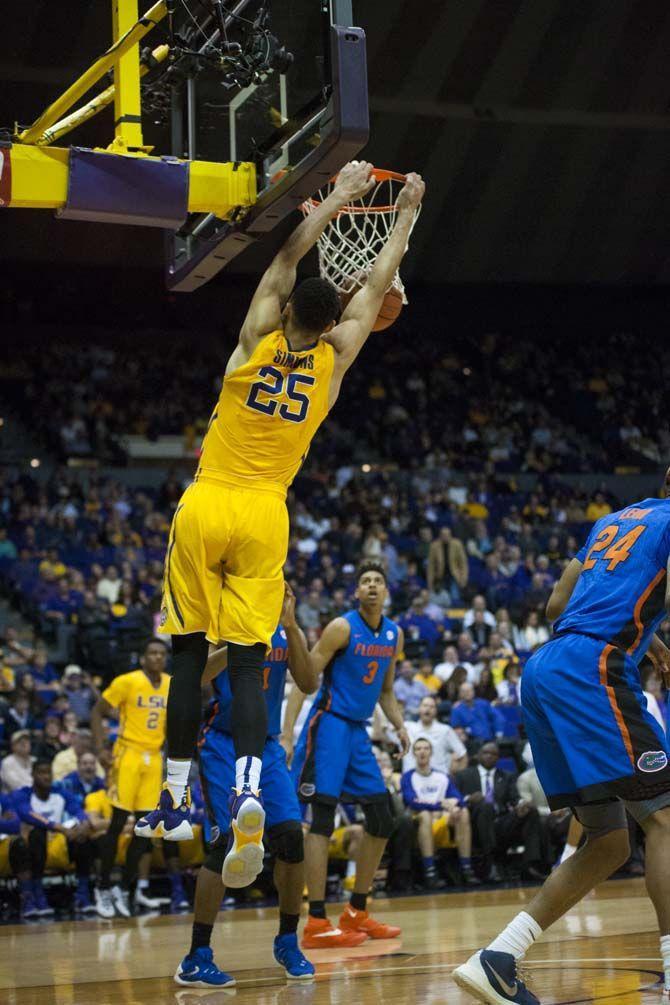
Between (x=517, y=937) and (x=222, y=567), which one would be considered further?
(x=222, y=567)

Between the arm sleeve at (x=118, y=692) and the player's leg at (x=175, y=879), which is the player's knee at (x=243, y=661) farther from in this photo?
the player's leg at (x=175, y=879)

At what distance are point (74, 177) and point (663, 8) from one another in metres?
15.7

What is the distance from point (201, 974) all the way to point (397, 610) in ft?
38.4

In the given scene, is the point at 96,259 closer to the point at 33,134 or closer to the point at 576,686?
the point at 33,134

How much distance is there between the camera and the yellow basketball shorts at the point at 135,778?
421 inches

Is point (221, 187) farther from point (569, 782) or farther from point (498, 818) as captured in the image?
point (498, 818)

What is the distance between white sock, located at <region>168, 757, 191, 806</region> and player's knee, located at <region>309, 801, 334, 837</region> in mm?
3071

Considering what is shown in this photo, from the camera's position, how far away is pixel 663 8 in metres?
19.1

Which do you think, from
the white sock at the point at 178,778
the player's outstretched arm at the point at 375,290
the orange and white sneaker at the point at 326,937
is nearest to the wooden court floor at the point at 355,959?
the orange and white sneaker at the point at 326,937

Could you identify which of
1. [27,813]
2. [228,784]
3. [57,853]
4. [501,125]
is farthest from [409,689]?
[501,125]

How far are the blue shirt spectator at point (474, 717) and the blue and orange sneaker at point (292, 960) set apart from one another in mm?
6618

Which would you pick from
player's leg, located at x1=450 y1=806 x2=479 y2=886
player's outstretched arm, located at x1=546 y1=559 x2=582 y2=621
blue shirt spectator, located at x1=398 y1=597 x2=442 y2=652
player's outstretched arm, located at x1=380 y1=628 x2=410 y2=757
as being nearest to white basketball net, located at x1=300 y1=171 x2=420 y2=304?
player's outstretched arm, located at x1=546 y1=559 x2=582 y2=621

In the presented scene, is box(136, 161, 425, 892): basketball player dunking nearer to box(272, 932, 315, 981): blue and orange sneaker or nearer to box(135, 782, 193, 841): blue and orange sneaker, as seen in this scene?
box(135, 782, 193, 841): blue and orange sneaker

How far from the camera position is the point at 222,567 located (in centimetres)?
557
